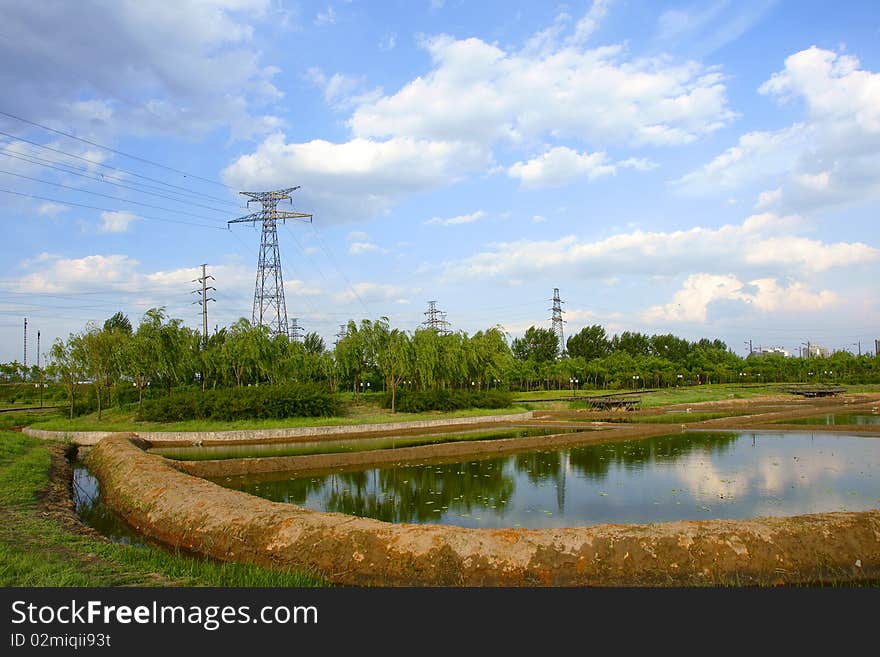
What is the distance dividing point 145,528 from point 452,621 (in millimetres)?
9850

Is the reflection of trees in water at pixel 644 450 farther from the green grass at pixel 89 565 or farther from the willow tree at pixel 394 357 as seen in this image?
the willow tree at pixel 394 357

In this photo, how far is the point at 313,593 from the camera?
19.2ft

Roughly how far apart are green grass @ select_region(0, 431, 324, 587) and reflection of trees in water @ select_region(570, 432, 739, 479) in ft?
42.1

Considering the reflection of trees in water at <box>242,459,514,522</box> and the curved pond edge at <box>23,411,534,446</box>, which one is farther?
the curved pond edge at <box>23,411,534,446</box>

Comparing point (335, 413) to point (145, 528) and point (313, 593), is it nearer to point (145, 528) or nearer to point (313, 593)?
point (145, 528)

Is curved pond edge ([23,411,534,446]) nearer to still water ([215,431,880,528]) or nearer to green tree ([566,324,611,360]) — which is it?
still water ([215,431,880,528])

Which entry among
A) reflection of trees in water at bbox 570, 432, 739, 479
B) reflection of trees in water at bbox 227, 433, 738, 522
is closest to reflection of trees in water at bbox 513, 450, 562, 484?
reflection of trees in water at bbox 227, 433, 738, 522

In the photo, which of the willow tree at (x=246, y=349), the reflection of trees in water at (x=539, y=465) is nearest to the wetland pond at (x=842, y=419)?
the reflection of trees in water at (x=539, y=465)

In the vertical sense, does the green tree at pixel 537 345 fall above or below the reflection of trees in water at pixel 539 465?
above

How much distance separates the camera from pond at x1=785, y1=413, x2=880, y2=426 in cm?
3319

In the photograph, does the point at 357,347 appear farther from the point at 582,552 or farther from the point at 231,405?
the point at 582,552

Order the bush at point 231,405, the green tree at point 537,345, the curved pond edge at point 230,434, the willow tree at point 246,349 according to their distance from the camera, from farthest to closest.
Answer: the green tree at point 537,345, the willow tree at point 246,349, the bush at point 231,405, the curved pond edge at point 230,434

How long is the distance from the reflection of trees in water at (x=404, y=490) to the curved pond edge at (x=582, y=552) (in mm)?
4009

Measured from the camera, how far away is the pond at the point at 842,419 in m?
33.2
